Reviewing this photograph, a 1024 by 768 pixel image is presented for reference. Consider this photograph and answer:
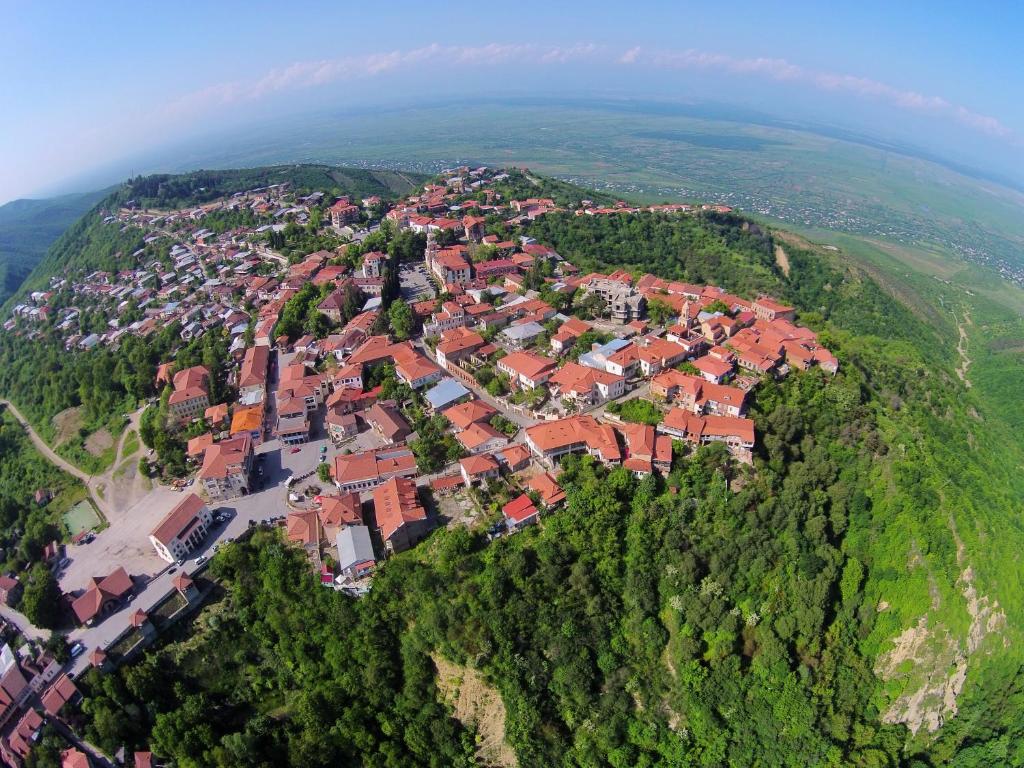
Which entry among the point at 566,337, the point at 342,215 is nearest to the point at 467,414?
the point at 566,337

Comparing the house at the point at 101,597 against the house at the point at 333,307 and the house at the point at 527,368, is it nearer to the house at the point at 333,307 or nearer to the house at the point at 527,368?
the house at the point at 527,368

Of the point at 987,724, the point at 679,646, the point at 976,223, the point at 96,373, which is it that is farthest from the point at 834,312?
the point at 976,223

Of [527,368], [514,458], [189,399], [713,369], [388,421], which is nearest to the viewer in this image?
[514,458]

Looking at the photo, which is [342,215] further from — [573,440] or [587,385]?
[573,440]

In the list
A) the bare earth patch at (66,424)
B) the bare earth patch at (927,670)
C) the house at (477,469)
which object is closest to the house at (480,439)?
the house at (477,469)

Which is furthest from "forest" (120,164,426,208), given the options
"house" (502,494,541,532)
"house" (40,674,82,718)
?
"house" (40,674,82,718)

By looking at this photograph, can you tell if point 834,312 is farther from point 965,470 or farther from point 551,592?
point 551,592

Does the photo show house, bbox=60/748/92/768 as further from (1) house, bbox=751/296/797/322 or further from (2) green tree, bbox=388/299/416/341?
(1) house, bbox=751/296/797/322
